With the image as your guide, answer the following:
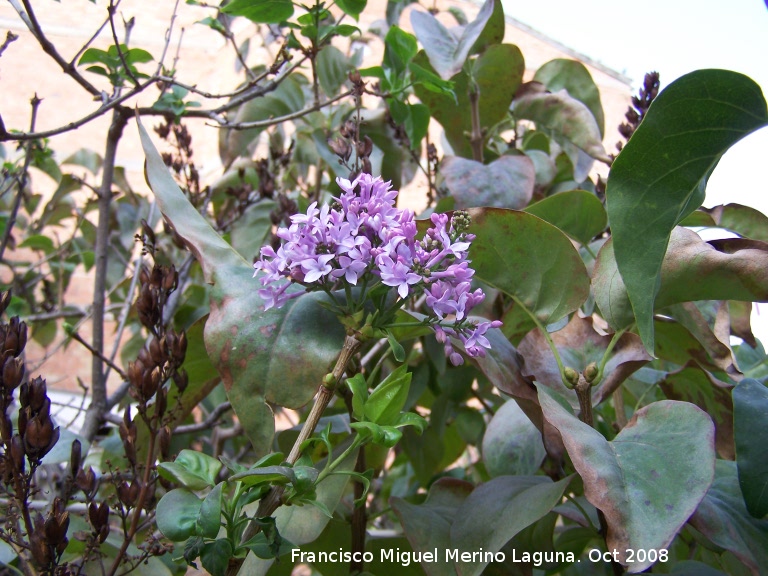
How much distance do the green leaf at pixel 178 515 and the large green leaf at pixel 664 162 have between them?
0.85 ft

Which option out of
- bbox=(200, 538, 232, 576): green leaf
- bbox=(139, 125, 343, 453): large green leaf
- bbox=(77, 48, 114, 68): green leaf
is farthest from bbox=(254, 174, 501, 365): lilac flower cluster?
bbox=(77, 48, 114, 68): green leaf

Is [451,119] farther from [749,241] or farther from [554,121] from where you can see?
[749,241]

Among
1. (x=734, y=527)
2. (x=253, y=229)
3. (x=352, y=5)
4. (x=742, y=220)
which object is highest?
(x=352, y=5)

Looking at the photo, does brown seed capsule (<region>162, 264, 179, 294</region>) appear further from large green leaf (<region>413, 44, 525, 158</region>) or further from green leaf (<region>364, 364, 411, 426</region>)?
large green leaf (<region>413, 44, 525, 158</region>)

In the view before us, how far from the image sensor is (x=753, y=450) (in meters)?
0.41

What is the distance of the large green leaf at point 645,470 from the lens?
0.33 m

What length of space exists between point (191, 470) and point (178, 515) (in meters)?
0.04

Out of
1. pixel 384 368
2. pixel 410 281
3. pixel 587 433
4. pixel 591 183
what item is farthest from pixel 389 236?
pixel 591 183

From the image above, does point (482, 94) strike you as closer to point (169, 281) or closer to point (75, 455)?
point (169, 281)

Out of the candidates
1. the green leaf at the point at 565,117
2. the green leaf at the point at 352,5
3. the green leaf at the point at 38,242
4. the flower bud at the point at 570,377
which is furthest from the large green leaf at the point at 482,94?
the green leaf at the point at 38,242

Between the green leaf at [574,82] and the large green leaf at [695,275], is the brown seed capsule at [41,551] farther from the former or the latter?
the green leaf at [574,82]

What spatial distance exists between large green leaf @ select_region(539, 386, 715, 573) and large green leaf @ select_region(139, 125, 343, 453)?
0.45 feet

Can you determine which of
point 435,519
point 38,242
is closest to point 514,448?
point 435,519

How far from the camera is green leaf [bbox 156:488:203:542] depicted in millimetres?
343
